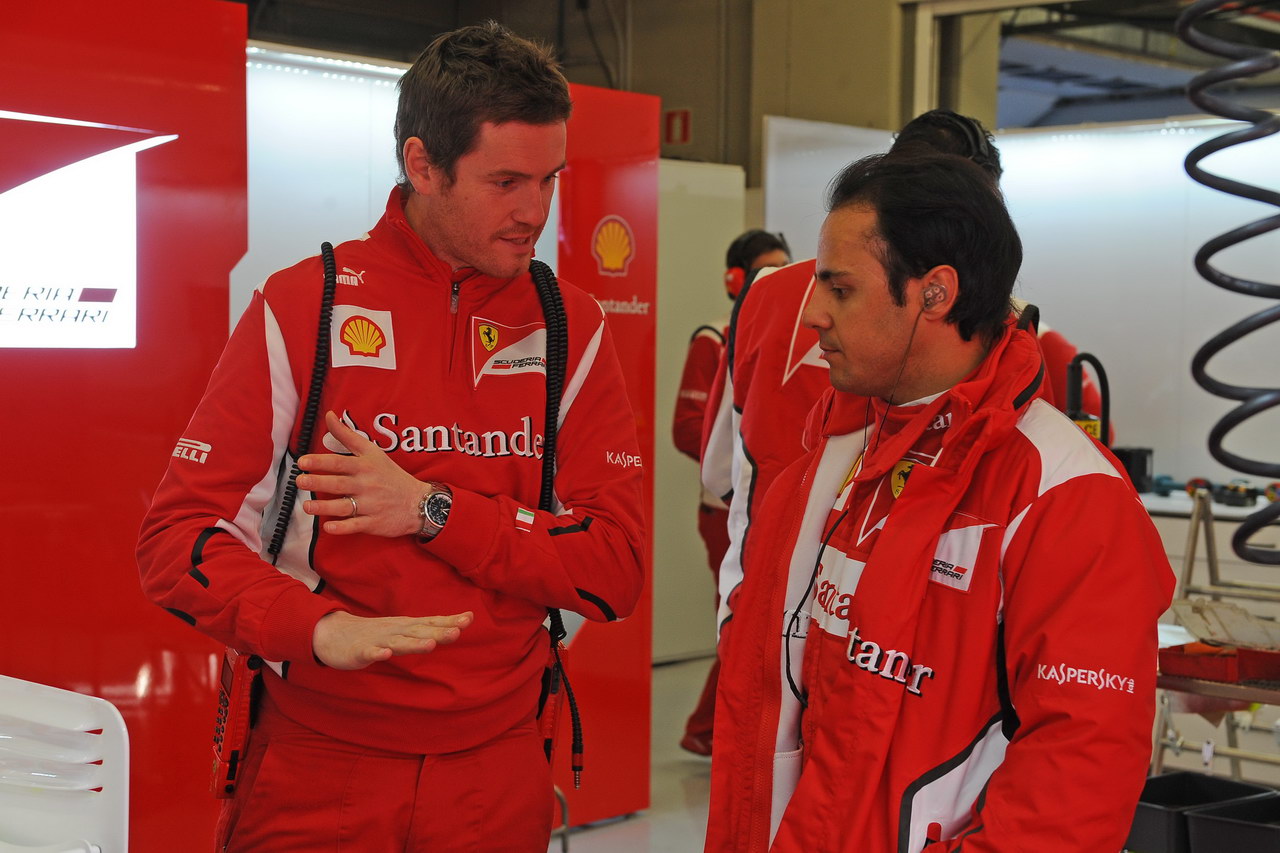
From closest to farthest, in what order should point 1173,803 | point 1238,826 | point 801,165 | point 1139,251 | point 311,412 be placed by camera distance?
point 311,412 → point 1238,826 → point 1173,803 → point 801,165 → point 1139,251

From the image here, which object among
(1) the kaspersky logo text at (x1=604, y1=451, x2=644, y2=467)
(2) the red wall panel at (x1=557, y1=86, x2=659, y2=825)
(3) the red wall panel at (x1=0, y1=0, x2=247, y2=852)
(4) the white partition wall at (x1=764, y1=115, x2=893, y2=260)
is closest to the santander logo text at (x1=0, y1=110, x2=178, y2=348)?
(3) the red wall panel at (x1=0, y1=0, x2=247, y2=852)

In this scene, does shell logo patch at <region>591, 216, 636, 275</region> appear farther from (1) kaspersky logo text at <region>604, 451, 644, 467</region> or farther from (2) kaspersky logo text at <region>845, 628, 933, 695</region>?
(2) kaspersky logo text at <region>845, 628, 933, 695</region>

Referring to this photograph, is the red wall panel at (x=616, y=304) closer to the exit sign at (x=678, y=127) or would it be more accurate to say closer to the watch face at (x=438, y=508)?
the watch face at (x=438, y=508)

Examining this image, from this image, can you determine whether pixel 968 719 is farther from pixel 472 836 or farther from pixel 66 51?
pixel 66 51

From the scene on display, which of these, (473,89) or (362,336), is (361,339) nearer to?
(362,336)

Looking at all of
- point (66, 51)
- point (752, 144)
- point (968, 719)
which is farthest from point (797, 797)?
point (752, 144)

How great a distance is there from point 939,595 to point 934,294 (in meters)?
0.34

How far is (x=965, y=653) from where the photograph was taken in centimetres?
136

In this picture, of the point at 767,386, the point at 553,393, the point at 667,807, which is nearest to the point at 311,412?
the point at 553,393

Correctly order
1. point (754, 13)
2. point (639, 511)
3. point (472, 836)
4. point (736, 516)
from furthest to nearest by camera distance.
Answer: point (754, 13), point (736, 516), point (639, 511), point (472, 836)

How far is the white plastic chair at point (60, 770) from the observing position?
2.32m

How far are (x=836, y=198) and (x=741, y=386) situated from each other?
3.52ft

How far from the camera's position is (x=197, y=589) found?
1509mm

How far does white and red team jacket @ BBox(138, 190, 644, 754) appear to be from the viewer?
5.07 feet
